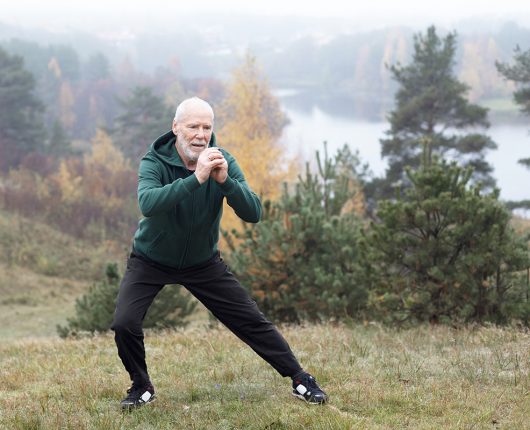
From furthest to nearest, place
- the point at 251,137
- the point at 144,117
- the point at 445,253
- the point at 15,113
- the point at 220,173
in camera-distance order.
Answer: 1. the point at 144,117
2. the point at 15,113
3. the point at 251,137
4. the point at 445,253
5. the point at 220,173

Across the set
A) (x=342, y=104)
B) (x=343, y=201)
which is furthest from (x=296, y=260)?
(x=342, y=104)

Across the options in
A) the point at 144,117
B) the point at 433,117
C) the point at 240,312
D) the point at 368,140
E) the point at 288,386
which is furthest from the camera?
the point at 368,140

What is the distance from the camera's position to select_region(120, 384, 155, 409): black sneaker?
4.84 meters

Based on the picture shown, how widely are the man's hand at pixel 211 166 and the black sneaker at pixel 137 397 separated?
1701 mm

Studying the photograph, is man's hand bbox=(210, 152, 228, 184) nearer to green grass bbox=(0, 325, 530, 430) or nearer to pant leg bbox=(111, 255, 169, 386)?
pant leg bbox=(111, 255, 169, 386)

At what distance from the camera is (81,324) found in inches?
522

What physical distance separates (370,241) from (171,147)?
4.93 m

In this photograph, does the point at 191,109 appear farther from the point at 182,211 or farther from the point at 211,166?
the point at 182,211

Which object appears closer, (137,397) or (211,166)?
(211,166)

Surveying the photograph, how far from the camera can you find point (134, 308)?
4.64 m

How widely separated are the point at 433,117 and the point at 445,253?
908 inches

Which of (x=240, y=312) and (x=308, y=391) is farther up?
(x=240, y=312)

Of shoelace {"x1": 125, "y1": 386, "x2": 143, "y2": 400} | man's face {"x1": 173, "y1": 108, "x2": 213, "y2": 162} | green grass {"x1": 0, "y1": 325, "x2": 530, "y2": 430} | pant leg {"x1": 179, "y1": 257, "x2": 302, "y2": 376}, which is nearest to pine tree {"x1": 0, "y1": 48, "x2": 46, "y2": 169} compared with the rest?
green grass {"x1": 0, "y1": 325, "x2": 530, "y2": 430}

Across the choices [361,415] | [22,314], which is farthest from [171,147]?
[22,314]
